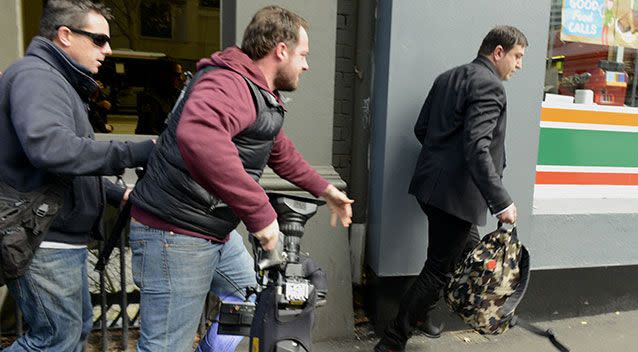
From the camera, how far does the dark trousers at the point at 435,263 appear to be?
11.3 feet

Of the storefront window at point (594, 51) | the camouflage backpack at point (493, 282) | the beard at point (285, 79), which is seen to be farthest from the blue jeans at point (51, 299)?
the storefront window at point (594, 51)

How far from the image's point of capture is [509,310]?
330 centimetres

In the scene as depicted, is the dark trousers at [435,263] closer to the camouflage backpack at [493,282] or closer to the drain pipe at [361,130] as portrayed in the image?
the camouflage backpack at [493,282]

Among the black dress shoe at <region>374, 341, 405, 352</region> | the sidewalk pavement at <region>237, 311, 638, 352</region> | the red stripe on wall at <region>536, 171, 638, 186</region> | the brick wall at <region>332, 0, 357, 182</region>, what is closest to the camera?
the black dress shoe at <region>374, 341, 405, 352</region>

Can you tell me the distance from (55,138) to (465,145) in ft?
6.97

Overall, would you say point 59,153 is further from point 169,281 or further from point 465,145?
point 465,145

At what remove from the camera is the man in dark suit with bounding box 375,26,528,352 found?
3205mm

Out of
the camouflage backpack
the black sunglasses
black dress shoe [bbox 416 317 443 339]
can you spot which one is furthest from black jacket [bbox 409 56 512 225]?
the black sunglasses

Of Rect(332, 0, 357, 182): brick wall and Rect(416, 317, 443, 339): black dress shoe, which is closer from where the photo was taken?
Rect(416, 317, 443, 339): black dress shoe

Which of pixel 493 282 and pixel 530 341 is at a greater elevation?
pixel 493 282

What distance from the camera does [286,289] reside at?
2070mm

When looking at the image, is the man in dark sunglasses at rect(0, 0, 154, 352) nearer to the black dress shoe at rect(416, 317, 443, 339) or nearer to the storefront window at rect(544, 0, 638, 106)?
the black dress shoe at rect(416, 317, 443, 339)

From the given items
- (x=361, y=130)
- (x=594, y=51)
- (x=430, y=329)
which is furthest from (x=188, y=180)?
(x=594, y=51)

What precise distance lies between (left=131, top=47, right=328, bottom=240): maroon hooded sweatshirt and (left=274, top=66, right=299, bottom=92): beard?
4.4 inches
